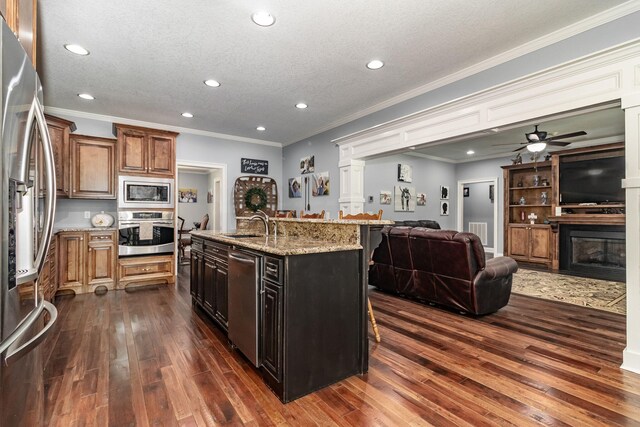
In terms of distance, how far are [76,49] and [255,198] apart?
3898mm

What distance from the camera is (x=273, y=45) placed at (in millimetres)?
3000

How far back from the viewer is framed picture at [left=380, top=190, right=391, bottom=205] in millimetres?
6969

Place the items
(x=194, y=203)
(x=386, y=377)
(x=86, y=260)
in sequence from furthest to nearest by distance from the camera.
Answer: (x=194, y=203) → (x=86, y=260) → (x=386, y=377)

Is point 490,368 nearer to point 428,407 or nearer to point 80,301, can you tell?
point 428,407

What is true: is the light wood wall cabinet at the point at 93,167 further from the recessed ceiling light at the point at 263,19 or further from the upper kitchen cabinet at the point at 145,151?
the recessed ceiling light at the point at 263,19

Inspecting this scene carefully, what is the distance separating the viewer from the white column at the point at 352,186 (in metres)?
5.21

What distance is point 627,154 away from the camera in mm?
2330

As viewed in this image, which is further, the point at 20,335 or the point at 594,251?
the point at 594,251

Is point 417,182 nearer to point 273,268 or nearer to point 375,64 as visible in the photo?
point 375,64

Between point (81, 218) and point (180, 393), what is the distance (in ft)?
14.2

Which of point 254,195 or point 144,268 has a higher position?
point 254,195

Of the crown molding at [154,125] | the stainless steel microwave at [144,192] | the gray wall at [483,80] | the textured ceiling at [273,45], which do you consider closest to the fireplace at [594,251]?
the gray wall at [483,80]

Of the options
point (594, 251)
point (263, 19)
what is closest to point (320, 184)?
point (263, 19)

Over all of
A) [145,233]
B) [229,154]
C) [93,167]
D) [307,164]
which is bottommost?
[145,233]
